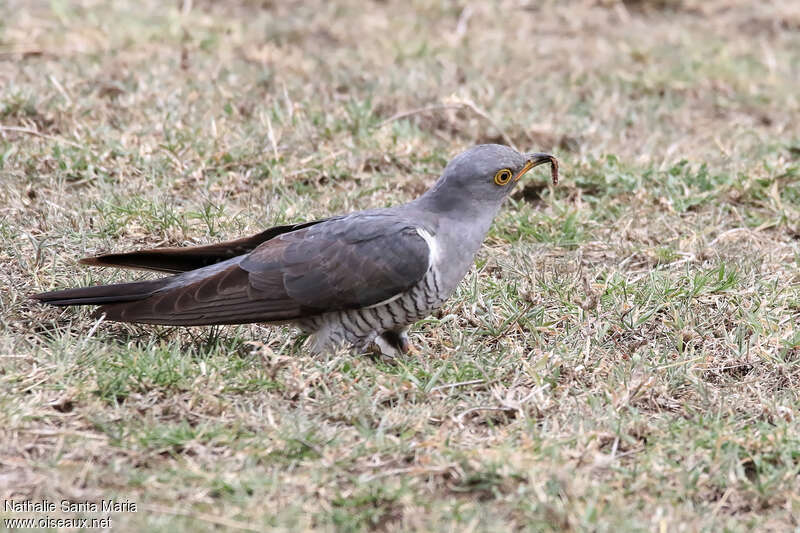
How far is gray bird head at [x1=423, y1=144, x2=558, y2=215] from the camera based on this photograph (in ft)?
15.1

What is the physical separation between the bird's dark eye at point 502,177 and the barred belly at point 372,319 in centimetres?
55

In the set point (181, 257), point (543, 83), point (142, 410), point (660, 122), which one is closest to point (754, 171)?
point (660, 122)

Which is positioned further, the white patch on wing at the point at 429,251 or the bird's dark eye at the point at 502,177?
the bird's dark eye at the point at 502,177

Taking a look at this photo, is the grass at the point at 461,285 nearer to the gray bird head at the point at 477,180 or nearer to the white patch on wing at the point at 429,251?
the white patch on wing at the point at 429,251

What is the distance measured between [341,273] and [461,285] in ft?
3.32

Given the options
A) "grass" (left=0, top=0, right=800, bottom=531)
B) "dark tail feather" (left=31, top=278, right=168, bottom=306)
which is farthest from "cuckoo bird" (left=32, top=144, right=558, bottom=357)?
"grass" (left=0, top=0, right=800, bottom=531)

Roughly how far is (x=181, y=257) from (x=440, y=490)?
1760 millimetres

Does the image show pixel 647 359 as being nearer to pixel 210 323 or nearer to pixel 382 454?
pixel 382 454

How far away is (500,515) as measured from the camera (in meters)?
3.36

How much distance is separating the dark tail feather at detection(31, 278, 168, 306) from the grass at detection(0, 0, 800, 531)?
0.45ft

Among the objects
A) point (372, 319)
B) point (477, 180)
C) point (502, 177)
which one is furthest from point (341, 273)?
point (502, 177)

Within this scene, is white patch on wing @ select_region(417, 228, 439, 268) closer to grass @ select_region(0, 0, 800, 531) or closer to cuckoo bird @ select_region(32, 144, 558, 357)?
cuckoo bird @ select_region(32, 144, 558, 357)

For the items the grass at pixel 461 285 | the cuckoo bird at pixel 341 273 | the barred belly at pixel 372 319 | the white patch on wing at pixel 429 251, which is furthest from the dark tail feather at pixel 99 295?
the white patch on wing at pixel 429 251

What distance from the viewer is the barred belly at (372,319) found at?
14.3ft
